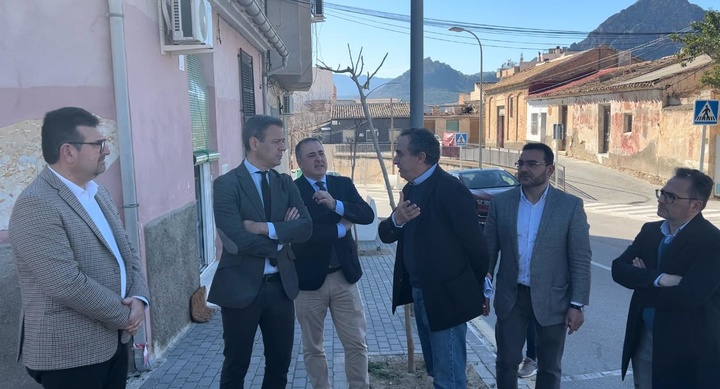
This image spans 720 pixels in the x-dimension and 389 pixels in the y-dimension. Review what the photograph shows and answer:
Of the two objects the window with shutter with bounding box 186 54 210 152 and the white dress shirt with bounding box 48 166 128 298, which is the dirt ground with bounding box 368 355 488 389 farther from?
the window with shutter with bounding box 186 54 210 152

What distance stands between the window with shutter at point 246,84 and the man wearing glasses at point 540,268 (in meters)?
6.82

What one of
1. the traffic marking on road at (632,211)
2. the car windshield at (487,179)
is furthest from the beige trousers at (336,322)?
the traffic marking on road at (632,211)

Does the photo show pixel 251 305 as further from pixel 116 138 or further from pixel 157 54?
pixel 157 54

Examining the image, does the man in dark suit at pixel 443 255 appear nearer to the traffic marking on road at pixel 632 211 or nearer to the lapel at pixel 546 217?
the lapel at pixel 546 217

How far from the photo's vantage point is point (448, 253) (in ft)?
10.9

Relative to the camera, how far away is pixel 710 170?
Answer: 58.2ft

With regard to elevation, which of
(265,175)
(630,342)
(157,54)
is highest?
(157,54)

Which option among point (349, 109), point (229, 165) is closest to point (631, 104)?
point (229, 165)

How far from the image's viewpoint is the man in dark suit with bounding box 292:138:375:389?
379 centimetres

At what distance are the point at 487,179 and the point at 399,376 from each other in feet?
36.8

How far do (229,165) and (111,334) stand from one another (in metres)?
6.27

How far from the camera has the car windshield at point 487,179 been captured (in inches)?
583

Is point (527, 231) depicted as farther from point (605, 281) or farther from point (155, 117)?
point (605, 281)

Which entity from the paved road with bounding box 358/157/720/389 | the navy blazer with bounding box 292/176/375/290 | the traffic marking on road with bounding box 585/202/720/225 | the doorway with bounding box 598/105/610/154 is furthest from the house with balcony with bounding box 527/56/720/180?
the navy blazer with bounding box 292/176/375/290
